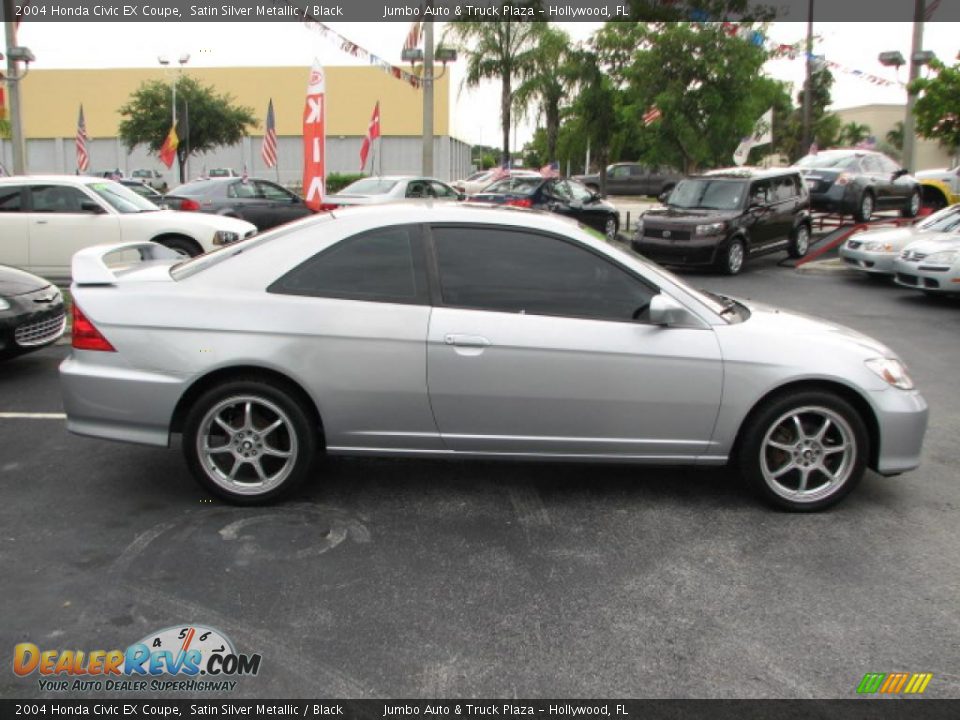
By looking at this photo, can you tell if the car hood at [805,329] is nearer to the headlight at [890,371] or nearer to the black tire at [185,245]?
the headlight at [890,371]

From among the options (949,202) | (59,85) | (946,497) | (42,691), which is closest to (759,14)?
(949,202)

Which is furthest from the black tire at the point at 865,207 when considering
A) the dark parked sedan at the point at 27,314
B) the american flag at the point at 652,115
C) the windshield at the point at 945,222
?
the dark parked sedan at the point at 27,314

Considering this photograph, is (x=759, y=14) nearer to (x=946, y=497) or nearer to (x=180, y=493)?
(x=946, y=497)

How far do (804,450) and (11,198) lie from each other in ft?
36.1

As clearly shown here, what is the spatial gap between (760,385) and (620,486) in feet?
3.25

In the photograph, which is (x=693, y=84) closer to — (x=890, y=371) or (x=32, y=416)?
(x=890, y=371)

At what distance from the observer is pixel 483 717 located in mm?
2855

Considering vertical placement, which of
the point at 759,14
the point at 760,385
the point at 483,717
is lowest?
the point at 483,717

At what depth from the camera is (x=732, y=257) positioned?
15.9 meters

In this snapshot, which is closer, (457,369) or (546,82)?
(457,369)

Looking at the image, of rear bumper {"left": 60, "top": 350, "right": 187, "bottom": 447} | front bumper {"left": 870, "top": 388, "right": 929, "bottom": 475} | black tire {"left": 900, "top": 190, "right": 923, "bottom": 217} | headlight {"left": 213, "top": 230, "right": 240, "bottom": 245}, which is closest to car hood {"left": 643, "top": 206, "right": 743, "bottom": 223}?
black tire {"left": 900, "top": 190, "right": 923, "bottom": 217}

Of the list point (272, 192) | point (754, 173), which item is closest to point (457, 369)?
point (754, 173)

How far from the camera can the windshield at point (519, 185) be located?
19031 millimetres

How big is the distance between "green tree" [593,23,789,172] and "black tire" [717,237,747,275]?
6930 millimetres
